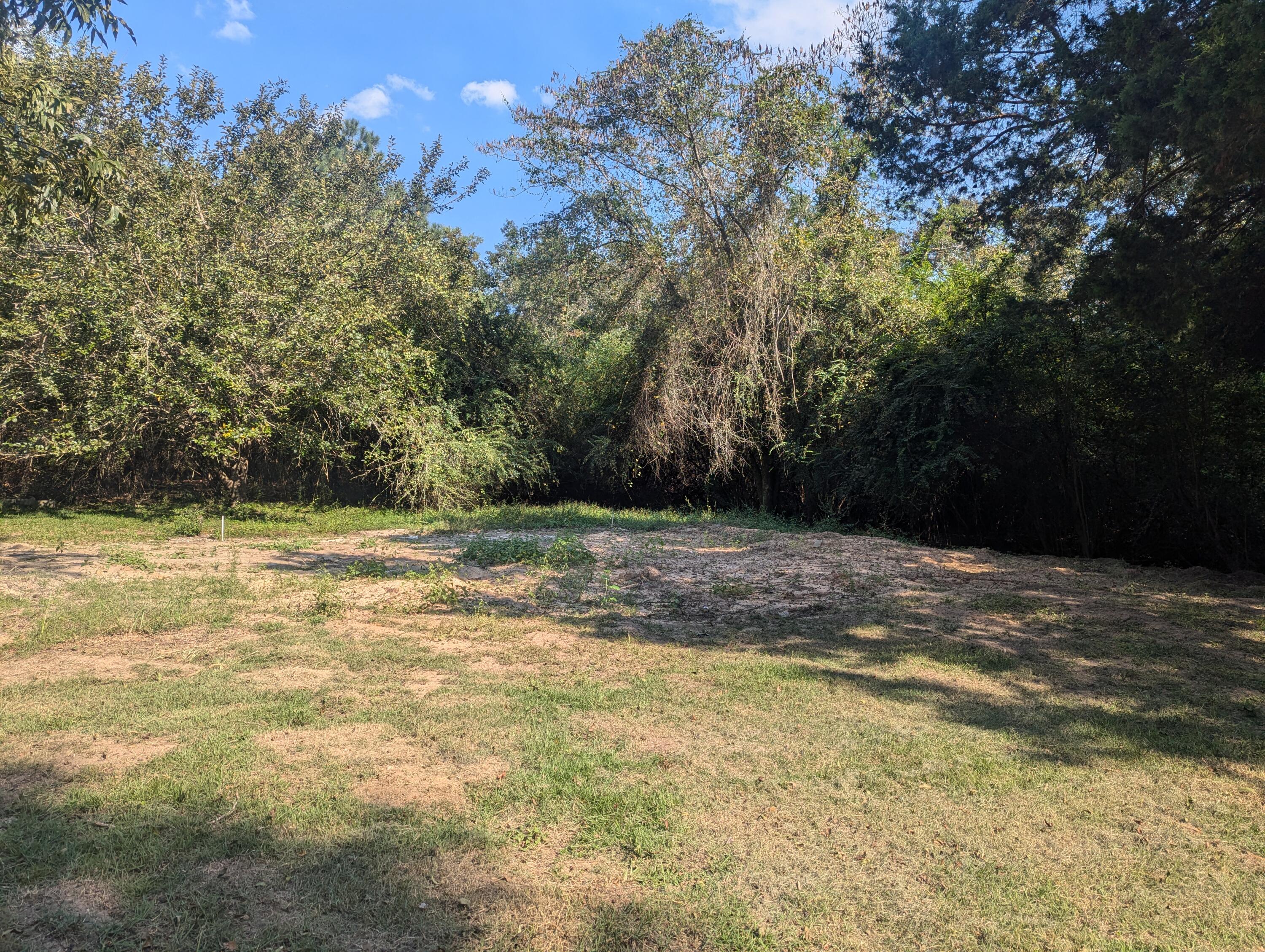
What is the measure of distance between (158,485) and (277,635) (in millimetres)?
10019

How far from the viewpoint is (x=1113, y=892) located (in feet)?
9.02

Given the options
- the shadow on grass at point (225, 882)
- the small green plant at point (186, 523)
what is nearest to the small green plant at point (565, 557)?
the small green plant at point (186, 523)

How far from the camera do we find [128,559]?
807 centimetres

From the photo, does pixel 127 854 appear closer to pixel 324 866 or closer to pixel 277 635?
pixel 324 866

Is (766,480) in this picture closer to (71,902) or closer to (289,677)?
(289,677)

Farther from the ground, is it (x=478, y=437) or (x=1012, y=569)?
(x=478, y=437)

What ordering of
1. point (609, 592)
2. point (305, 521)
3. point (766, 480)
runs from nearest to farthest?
point (609, 592), point (305, 521), point (766, 480)

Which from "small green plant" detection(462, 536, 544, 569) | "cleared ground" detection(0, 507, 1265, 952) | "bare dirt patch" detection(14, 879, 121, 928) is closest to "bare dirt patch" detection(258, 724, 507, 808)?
"cleared ground" detection(0, 507, 1265, 952)

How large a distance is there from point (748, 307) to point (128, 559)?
9524mm

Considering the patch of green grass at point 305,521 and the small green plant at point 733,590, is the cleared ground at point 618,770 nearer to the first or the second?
the small green plant at point 733,590

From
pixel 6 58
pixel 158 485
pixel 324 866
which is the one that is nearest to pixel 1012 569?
pixel 324 866

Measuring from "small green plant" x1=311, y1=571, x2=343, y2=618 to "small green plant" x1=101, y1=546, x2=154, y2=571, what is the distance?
2092 mm

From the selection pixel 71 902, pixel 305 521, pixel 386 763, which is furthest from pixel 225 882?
pixel 305 521

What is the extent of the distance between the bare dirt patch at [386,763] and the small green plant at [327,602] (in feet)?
8.58
